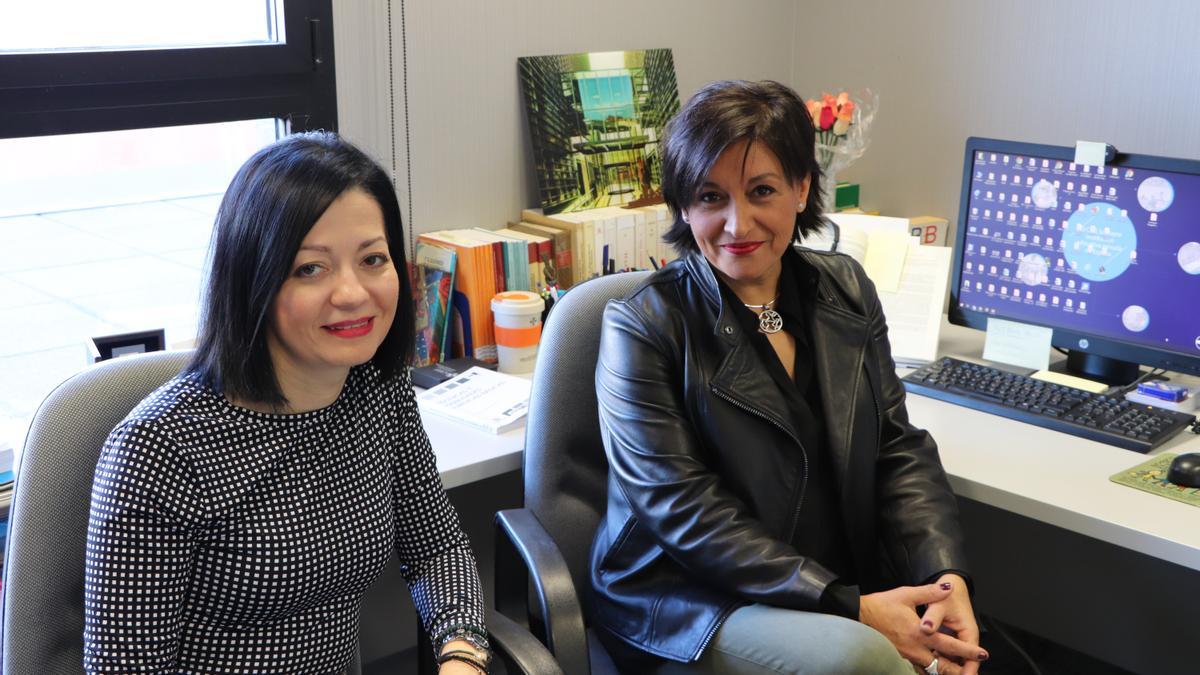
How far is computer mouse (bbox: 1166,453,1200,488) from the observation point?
172 cm

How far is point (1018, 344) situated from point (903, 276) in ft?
0.85

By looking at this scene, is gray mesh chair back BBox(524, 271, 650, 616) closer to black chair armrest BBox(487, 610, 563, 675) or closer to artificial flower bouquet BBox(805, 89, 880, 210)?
black chair armrest BBox(487, 610, 563, 675)

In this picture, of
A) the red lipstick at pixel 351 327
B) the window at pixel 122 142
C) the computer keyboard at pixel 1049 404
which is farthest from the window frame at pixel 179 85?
the computer keyboard at pixel 1049 404

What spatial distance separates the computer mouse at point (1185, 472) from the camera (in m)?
1.72

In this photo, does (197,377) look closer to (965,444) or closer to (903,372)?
(965,444)

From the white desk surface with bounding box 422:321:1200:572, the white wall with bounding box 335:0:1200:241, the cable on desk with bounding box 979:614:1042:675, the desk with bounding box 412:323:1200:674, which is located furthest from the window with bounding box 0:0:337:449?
the cable on desk with bounding box 979:614:1042:675

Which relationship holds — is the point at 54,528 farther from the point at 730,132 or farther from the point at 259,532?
the point at 730,132

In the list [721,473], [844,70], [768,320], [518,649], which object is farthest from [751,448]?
[844,70]

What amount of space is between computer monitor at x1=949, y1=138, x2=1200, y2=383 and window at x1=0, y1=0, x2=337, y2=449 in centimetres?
130

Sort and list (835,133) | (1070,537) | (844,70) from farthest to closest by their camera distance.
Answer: (844,70) → (835,133) → (1070,537)

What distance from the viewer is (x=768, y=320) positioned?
1.80 meters

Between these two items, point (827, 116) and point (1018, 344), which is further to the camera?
point (827, 116)

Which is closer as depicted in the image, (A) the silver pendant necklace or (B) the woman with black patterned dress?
(B) the woman with black patterned dress

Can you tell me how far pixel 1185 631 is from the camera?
7.96 feet
